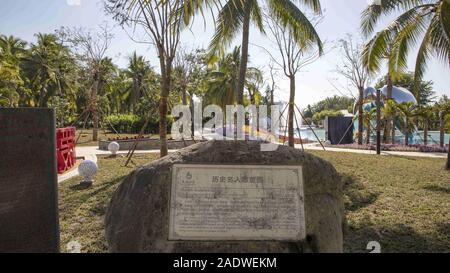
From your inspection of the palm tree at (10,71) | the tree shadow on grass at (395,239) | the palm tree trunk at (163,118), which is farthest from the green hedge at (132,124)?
the tree shadow on grass at (395,239)

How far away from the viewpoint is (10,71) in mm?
18281

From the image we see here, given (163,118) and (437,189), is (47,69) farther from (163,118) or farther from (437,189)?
(437,189)

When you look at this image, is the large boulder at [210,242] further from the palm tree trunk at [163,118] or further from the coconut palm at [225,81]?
the coconut palm at [225,81]

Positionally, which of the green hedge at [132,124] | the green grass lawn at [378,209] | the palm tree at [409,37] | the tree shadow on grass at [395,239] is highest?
the palm tree at [409,37]

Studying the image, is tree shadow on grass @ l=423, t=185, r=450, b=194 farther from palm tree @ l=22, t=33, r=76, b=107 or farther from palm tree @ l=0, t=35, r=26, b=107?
palm tree @ l=22, t=33, r=76, b=107

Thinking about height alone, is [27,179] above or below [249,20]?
below

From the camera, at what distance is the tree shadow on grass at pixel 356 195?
7102 millimetres

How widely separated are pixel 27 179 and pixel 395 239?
4789 mm

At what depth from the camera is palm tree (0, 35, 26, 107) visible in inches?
732

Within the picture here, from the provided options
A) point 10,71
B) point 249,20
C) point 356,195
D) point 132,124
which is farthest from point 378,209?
point 132,124

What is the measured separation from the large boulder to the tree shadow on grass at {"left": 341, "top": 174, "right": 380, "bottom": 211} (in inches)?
120

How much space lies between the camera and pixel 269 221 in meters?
3.89

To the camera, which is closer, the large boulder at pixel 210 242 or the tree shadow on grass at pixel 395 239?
the large boulder at pixel 210 242
